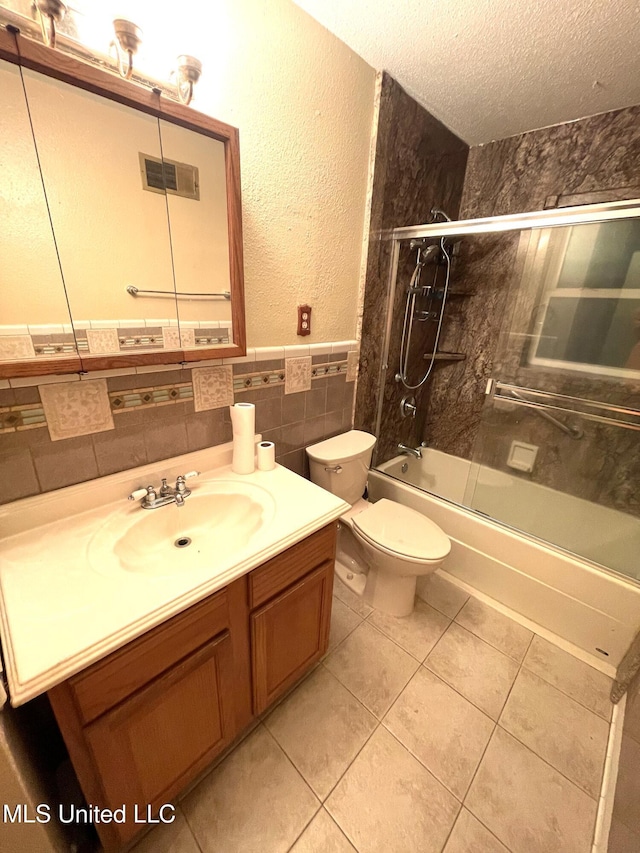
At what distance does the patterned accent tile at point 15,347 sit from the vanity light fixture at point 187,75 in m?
0.76

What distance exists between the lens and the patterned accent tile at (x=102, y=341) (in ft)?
2.95

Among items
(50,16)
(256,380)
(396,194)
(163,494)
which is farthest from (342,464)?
(50,16)

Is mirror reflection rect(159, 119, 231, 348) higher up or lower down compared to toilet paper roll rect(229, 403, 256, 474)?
higher up

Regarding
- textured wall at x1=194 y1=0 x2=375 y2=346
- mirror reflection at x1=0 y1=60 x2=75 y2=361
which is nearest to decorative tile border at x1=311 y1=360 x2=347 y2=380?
textured wall at x1=194 y1=0 x2=375 y2=346

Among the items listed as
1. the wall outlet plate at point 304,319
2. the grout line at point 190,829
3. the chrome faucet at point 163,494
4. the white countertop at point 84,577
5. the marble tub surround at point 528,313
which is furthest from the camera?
the marble tub surround at point 528,313

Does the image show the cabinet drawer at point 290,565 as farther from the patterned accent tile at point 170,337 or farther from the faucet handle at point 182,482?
the patterned accent tile at point 170,337

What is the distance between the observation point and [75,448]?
3.11 feet

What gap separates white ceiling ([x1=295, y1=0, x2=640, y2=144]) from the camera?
1092 millimetres

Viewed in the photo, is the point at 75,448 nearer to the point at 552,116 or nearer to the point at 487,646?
the point at 487,646

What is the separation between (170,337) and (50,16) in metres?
0.68

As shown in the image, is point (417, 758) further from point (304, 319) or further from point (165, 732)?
point (304, 319)

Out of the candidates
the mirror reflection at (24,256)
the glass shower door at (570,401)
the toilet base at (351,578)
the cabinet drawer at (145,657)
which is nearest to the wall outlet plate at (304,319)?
the mirror reflection at (24,256)

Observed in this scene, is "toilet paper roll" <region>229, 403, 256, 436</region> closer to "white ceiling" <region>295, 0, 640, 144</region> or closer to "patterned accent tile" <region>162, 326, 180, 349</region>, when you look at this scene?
"patterned accent tile" <region>162, 326, 180, 349</region>

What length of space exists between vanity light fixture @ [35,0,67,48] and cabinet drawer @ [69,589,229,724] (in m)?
1.27
